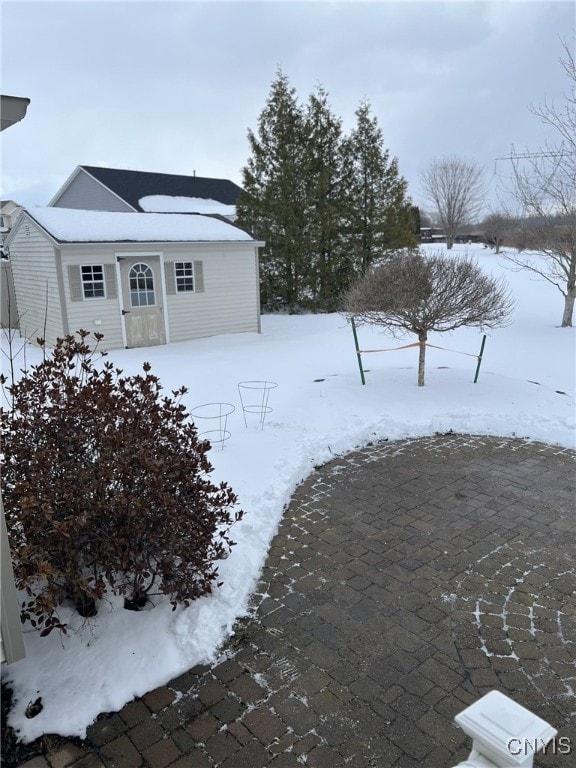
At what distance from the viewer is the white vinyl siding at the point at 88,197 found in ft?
65.2

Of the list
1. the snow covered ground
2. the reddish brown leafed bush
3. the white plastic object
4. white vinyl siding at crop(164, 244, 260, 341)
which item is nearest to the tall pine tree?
the snow covered ground

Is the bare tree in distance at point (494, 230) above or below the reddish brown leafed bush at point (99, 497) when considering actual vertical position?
above

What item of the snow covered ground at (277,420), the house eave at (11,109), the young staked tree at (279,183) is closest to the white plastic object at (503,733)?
the snow covered ground at (277,420)

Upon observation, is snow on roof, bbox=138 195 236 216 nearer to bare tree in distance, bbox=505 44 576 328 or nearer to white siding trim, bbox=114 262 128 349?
white siding trim, bbox=114 262 128 349

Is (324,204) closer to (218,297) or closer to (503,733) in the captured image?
(218,297)

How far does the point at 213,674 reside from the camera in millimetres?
3020

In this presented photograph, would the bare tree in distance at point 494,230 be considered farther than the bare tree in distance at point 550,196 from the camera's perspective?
Yes

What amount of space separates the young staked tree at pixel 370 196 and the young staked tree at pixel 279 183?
1.86m

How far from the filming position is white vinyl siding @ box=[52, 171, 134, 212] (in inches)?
782

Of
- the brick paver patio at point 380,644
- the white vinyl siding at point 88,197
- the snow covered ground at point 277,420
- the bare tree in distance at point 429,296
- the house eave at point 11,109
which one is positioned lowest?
the brick paver patio at point 380,644

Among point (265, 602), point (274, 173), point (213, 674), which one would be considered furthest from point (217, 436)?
point (274, 173)

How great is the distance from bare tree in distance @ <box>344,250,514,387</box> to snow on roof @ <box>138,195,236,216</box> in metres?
13.8

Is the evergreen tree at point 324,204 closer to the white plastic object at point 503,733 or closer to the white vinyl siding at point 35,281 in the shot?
the white vinyl siding at point 35,281

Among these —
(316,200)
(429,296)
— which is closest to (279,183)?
(316,200)
